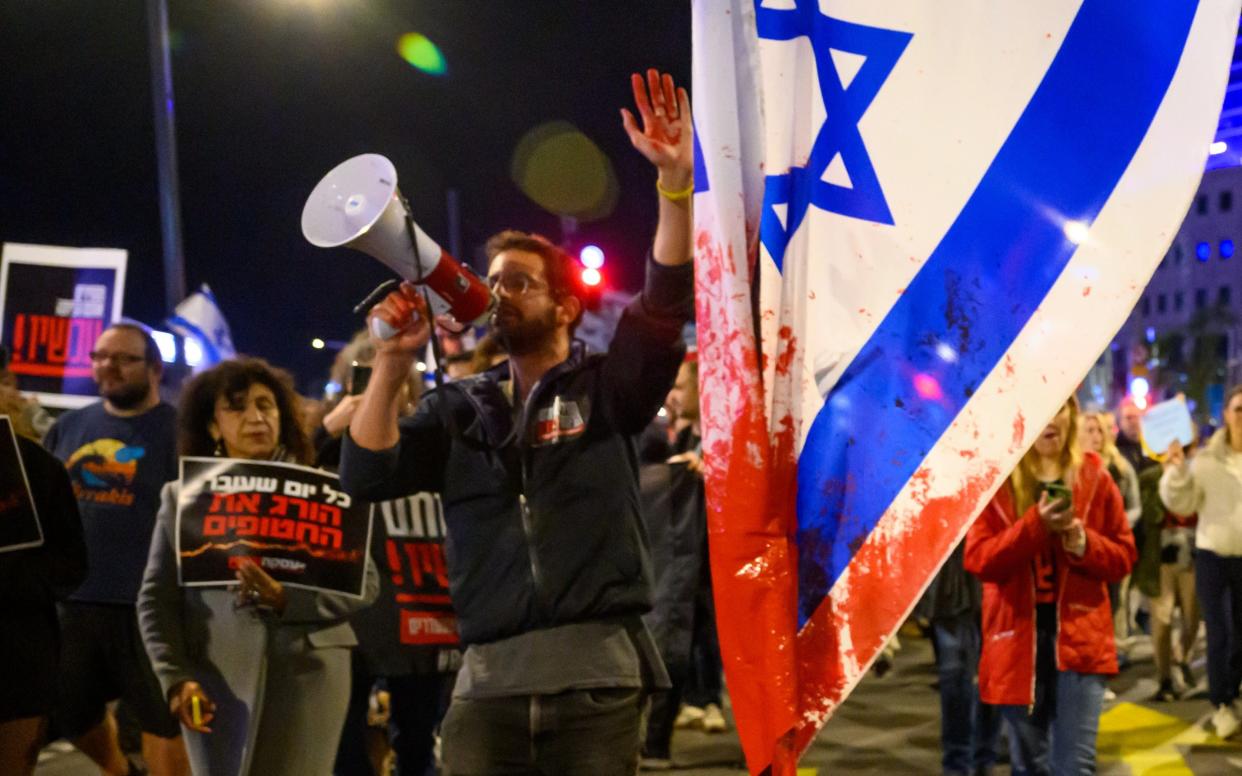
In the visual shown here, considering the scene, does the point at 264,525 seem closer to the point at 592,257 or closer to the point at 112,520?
the point at 112,520

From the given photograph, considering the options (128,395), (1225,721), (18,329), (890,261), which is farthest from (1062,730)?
(18,329)

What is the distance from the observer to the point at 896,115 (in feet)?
5.78

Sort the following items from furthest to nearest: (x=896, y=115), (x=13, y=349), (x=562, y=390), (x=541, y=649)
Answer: (x=13, y=349), (x=562, y=390), (x=541, y=649), (x=896, y=115)

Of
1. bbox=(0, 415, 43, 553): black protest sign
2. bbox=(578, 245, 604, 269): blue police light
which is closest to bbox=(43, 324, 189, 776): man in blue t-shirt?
bbox=(0, 415, 43, 553): black protest sign

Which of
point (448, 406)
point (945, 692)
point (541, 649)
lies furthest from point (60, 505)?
point (945, 692)

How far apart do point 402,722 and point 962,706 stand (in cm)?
304

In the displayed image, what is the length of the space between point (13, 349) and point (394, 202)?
652 centimetres

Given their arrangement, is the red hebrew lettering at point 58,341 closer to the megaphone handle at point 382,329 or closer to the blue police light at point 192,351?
the blue police light at point 192,351

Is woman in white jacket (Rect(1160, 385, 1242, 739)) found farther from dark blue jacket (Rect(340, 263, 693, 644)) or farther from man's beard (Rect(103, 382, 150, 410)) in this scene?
man's beard (Rect(103, 382, 150, 410))

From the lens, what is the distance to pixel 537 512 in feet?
10.3

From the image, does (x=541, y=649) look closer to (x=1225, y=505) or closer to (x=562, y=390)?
(x=562, y=390)

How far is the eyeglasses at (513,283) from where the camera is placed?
3361 mm

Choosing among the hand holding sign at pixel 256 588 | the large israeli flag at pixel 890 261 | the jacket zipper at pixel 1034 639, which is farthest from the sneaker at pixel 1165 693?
the large israeli flag at pixel 890 261

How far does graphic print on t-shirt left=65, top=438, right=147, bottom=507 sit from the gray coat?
2.09m
